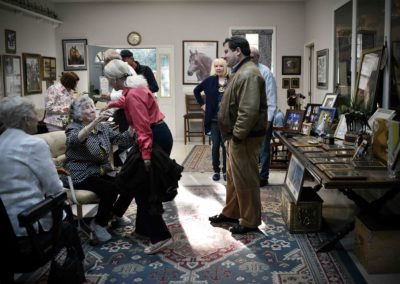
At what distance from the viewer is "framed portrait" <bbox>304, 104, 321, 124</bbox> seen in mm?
4390

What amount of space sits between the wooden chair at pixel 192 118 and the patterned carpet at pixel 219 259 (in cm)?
492

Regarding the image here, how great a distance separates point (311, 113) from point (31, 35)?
5.62m

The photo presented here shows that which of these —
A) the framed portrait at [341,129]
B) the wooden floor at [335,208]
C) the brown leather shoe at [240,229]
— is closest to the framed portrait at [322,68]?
the wooden floor at [335,208]

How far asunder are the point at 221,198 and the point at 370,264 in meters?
2.02

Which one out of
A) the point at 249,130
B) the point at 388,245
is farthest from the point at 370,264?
the point at 249,130

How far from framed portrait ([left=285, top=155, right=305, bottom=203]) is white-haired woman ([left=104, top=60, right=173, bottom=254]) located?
1.11 metres

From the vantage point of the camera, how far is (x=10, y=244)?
204 centimetres

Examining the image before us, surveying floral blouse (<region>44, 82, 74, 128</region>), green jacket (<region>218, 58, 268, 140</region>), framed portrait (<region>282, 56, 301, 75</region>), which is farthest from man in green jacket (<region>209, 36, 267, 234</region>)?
framed portrait (<region>282, 56, 301, 75</region>)

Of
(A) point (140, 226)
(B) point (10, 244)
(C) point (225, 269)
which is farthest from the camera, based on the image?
(A) point (140, 226)

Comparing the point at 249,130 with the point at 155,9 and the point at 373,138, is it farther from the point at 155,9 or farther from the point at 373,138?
the point at 155,9

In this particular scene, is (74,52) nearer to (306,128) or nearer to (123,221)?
(123,221)

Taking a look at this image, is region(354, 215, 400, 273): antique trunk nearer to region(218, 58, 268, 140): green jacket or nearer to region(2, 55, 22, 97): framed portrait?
region(218, 58, 268, 140): green jacket

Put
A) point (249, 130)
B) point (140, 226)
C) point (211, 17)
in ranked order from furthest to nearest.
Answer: point (211, 17)
point (140, 226)
point (249, 130)

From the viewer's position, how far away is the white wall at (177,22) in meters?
8.88
